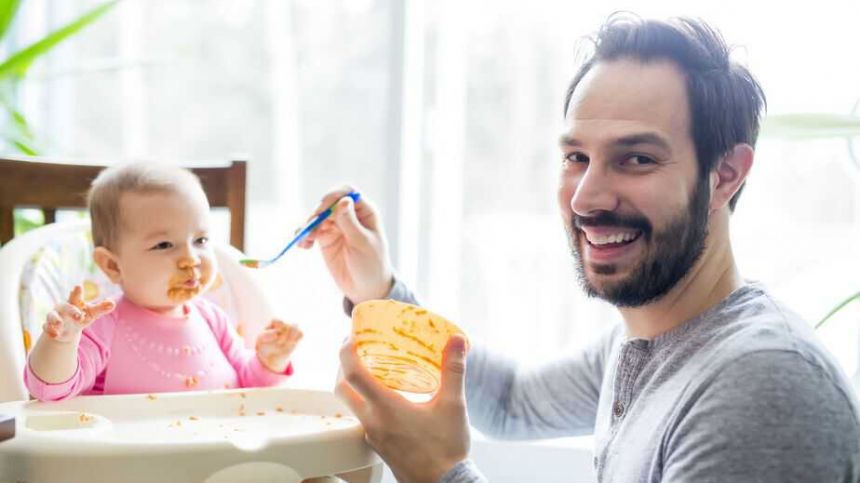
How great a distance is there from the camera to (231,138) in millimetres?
2369

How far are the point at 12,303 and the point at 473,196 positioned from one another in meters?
1.05

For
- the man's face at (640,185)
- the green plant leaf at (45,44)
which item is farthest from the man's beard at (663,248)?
the green plant leaf at (45,44)

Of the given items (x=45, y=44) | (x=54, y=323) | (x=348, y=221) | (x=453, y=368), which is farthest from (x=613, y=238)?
(x=45, y=44)

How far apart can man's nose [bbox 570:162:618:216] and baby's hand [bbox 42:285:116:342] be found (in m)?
0.54

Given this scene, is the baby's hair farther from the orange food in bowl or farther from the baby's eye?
the orange food in bowl

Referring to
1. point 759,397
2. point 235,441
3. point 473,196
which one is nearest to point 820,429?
point 759,397

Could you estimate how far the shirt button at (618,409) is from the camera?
1223mm

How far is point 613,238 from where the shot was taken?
46.5 inches

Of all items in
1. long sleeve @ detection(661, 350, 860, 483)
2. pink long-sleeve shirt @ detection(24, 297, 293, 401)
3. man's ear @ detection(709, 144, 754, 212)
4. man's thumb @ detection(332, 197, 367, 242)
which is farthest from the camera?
man's thumb @ detection(332, 197, 367, 242)

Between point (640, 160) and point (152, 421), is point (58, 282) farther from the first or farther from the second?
point (640, 160)

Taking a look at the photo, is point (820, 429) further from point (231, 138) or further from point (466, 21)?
point (231, 138)

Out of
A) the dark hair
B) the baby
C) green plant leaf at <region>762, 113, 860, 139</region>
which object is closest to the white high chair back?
the baby

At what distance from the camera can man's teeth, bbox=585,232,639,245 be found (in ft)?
3.85

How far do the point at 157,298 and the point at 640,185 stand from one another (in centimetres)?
64
